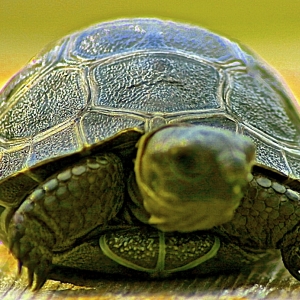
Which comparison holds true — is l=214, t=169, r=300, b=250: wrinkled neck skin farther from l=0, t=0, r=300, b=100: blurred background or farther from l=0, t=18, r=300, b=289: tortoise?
l=0, t=0, r=300, b=100: blurred background

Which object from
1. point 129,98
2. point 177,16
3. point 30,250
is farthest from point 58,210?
point 177,16

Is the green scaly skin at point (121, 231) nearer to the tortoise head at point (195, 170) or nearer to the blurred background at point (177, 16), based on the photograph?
the tortoise head at point (195, 170)

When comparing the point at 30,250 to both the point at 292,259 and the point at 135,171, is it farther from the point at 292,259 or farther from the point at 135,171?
the point at 292,259

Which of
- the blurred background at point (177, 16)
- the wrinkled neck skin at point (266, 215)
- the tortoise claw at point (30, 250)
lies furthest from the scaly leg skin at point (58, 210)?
the blurred background at point (177, 16)

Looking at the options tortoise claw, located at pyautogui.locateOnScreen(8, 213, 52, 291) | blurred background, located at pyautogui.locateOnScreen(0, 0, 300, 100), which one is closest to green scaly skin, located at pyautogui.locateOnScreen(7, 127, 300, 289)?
tortoise claw, located at pyautogui.locateOnScreen(8, 213, 52, 291)

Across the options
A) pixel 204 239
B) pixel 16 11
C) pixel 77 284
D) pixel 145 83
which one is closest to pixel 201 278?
pixel 204 239
